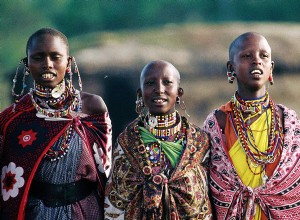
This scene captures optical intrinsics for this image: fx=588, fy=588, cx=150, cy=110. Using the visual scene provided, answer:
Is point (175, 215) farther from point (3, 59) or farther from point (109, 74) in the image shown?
point (3, 59)

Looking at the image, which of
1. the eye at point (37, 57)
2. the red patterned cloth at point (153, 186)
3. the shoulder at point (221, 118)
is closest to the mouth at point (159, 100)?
the red patterned cloth at point (153, 186)

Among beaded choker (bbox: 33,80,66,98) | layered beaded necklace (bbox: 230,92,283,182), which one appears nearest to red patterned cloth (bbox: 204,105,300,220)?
layered beaded necklace (bbox: 230,92,283,182)

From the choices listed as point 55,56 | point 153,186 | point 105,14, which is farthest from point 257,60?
point 105,14

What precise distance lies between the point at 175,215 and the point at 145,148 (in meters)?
0.43

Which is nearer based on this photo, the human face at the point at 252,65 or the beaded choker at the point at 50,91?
the human face at the point at 252,65

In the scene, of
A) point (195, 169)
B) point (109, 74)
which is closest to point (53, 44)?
point (195, 169)

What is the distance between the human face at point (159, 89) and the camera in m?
3.49

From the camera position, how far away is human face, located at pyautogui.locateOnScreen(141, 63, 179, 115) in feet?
11.4

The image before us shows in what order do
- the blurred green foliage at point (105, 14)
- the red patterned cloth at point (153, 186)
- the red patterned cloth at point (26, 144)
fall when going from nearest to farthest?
the red patterned cloth at point (153, 186) < the red patterned cloth at point (26, 144) < the blurred green foliage at point (105, 14)

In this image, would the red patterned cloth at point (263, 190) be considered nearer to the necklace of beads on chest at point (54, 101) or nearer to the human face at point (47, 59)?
the necklace of beads on chest at point (54, 101)

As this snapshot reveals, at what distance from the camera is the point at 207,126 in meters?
3.69

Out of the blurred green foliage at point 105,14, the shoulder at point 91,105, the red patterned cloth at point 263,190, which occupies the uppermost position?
the blurred green foliage at point 105,14

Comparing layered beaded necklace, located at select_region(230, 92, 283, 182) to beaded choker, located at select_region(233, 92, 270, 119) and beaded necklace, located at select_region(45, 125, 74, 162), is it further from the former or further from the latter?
beaded necklace, located at select_region(45, 125, 74, 162)

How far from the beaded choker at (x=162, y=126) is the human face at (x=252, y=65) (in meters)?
0.49
